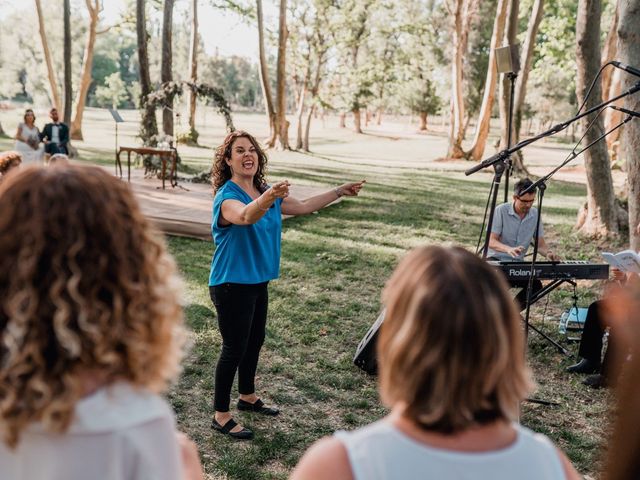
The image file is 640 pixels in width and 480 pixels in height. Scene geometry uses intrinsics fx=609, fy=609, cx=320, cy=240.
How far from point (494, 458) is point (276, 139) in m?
29.2

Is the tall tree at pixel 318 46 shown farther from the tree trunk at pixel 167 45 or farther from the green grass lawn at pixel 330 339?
the green grass lawn at pixel 330 339

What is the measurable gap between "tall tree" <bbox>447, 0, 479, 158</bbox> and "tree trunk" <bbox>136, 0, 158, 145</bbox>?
45.9 ft

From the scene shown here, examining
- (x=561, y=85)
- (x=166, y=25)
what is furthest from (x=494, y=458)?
(x=561, y=85)

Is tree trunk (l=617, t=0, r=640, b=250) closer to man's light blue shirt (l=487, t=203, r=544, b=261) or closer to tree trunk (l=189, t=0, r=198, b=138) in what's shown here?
man's light blue shirt (l=487, t=203, r=544, b=261)

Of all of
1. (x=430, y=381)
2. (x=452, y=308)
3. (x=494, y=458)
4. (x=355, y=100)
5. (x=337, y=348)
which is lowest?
(x=337, y=348)

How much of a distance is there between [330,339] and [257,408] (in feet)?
5.06

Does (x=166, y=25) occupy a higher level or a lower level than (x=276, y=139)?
higher

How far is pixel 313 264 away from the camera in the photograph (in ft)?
27.1

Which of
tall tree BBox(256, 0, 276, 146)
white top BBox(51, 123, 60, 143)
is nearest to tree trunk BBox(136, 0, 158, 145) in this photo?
white top BBox(51, 123, 60, 143)

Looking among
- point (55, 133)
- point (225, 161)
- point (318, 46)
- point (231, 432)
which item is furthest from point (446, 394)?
point (318, 46)

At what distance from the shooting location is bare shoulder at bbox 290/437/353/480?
1186 millimetres

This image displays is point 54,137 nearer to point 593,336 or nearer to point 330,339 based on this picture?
point 330,339

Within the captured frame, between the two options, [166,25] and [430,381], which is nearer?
[430,381]

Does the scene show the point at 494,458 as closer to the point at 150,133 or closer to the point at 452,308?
the point at 452,308
